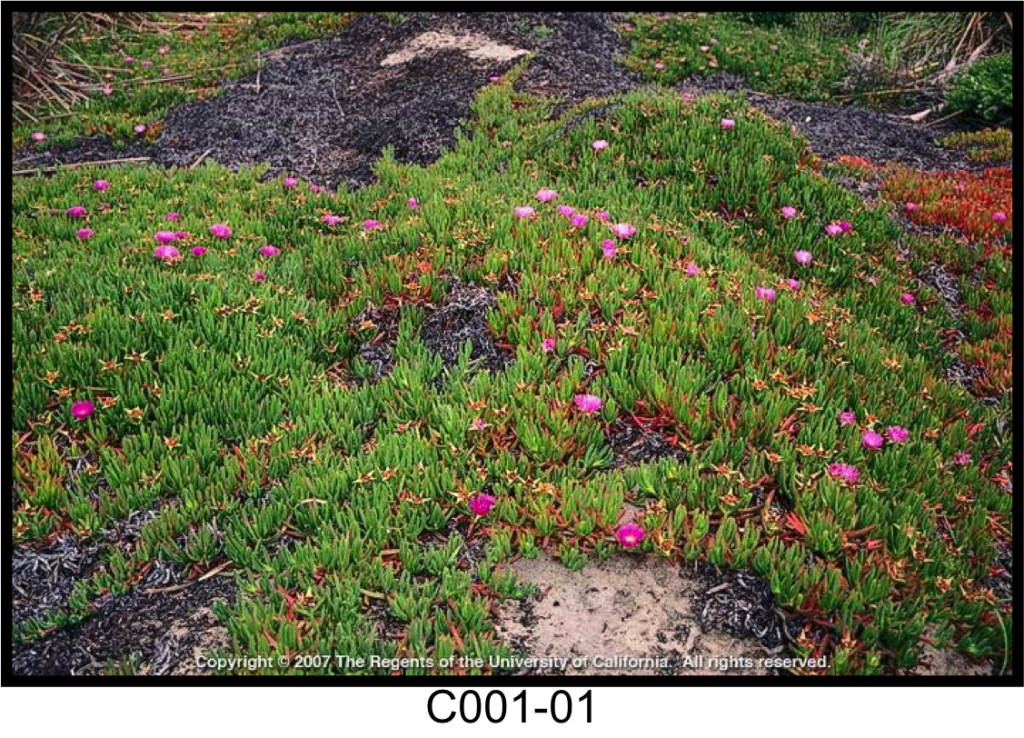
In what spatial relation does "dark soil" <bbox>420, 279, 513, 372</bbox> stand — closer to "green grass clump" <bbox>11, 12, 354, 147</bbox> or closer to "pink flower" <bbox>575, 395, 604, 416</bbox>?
"pink flower" <bbox>575, 395, 604, 416</bbox>

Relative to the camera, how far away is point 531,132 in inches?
302

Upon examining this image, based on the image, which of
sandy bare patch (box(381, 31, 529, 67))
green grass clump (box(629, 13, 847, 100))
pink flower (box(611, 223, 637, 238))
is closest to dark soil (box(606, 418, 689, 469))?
pink flower (box(611, 223, 637, 238))

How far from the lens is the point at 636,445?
3.51m

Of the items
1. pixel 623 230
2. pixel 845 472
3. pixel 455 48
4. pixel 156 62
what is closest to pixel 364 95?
pixel 455 48

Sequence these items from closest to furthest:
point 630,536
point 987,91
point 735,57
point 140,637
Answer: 1. point 140,637
2. point 630,536
3. point 987,91
4. point 735,57

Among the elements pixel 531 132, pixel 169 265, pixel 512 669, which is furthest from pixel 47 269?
pixel 531 132

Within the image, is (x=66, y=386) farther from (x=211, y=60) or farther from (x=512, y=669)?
(x=211, y=60)

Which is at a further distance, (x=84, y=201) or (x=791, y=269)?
(x=84, y=201)

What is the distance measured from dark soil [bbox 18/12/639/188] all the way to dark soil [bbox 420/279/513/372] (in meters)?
3.41

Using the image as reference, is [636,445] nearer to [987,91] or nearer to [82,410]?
[82,410]

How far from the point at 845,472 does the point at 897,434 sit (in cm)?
43

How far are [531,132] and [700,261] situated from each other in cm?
355

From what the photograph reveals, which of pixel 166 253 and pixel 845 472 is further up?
pixel 166 253
